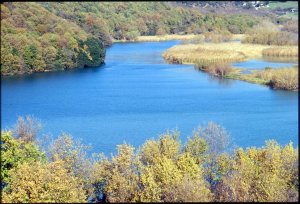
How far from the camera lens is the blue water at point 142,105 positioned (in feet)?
39.9

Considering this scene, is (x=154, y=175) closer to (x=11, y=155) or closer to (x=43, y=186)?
(x=43, y=186)

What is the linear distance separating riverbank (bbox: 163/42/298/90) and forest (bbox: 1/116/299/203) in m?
10.1

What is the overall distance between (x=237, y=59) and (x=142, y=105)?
1034 centimetres

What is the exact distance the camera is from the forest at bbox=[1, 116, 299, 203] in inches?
269

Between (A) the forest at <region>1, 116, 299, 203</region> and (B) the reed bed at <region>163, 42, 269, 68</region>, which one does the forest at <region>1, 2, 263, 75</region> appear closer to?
(B) the reed bed at <region>163, 42, 269, 68</region>

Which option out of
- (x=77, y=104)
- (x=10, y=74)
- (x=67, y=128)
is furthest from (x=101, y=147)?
(x=10, y=74)

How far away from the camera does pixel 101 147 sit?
35.8ft

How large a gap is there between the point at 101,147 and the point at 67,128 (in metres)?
2.14

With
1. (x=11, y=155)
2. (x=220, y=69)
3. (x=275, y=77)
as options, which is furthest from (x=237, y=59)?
(x=11, y=155)

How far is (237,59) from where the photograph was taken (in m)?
24.6

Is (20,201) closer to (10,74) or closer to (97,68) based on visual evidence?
(10,74)

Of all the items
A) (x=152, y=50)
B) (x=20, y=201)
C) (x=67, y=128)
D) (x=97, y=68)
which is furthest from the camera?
(x=152, y=50)

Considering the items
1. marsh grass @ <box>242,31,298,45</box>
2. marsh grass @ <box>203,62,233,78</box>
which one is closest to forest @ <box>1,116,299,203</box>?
marsh grass @ <box>203,62,233,78</box>

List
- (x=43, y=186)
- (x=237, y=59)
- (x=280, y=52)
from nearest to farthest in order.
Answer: (x=43, y=186) → (x=237, y=59) → (x=280, y=52)
